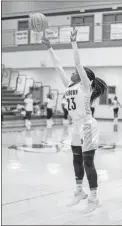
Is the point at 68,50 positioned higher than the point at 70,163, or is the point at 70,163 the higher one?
the point at 68,50

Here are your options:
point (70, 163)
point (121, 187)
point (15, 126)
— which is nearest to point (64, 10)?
point (15, 126)

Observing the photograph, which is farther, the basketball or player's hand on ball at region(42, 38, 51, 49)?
the basketball

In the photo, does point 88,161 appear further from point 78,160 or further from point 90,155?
point 78,160

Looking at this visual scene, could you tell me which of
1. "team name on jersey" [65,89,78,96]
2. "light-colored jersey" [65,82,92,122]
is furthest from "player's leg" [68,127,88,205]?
"team name on jersey" [65,89,78,96]

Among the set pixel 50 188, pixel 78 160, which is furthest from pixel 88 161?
pixel 50 188

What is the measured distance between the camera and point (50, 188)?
5.43 meters

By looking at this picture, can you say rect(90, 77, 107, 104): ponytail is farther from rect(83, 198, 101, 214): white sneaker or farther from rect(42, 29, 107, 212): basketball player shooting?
rect(83, 198, 101, 214): white sneaker

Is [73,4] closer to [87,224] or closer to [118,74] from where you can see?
[118,74]

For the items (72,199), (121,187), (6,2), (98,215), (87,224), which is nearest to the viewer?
(87,224)

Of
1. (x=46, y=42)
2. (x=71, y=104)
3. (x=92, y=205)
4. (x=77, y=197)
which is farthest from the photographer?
(x=46, y=42)

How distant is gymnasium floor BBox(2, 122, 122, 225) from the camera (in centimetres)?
402

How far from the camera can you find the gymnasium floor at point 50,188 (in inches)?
158

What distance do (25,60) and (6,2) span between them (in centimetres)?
→ 394

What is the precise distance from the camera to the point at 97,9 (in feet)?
81.0
